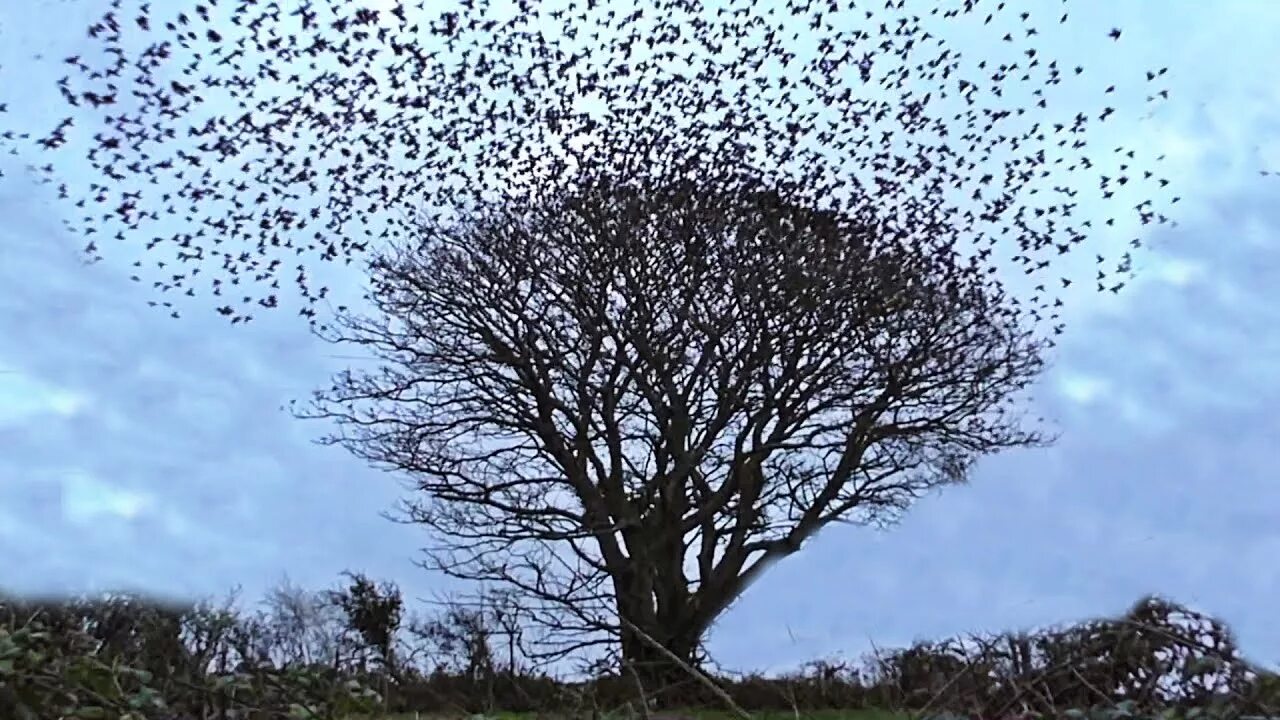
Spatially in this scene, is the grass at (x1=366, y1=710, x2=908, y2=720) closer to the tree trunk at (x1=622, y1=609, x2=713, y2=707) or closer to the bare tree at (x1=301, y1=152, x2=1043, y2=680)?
the tree trunk at (x1=622, y1=609, x2=713, y2=707)

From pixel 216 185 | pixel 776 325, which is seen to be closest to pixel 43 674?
pixel 216 185

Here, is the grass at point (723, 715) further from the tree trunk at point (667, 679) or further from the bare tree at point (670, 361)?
the bare tree at point (670, 361)

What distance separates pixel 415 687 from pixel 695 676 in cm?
58

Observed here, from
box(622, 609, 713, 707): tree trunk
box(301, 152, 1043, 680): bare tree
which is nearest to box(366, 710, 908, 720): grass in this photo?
box(622, 609, 713, 707): tree trunk

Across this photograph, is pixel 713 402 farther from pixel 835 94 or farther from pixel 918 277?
pixel 835 94

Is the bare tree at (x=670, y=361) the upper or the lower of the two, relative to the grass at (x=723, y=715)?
upper

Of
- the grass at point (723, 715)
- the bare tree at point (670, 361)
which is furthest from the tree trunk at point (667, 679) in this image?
the bare tree at point (670, 361)

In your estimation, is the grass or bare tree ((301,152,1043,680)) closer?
the grass

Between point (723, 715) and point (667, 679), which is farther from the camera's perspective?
point (667, 679)

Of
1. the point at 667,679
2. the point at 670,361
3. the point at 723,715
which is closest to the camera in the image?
the point at 723,715

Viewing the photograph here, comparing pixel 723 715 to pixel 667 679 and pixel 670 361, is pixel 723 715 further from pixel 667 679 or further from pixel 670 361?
pixel 670 361

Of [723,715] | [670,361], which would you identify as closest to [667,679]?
[723,715]

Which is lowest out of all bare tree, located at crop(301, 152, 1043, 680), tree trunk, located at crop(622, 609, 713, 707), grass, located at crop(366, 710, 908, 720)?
grass, located at crop(366, 710, 908, 720)

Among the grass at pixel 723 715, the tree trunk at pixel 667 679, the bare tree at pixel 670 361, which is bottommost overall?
the grass at pixel 723 715
